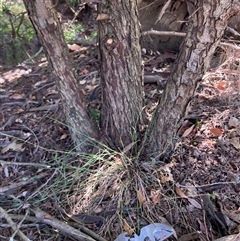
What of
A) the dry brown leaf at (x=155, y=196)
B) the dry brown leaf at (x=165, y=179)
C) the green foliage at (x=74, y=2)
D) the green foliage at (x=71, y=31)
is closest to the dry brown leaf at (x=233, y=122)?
the dry brown leaf at (x=165, y=179)

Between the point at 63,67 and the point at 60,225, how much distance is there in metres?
0.83

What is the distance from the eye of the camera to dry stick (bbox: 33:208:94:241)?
168cm

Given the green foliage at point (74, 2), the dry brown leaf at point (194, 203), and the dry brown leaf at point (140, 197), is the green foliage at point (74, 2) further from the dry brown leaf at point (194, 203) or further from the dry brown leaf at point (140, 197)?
the dry brown leaf at point (194, 203)

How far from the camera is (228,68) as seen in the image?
2318mm

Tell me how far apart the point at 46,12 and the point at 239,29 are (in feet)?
5.13

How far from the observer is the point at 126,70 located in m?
1.84

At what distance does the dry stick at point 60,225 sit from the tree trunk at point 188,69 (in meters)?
0.61

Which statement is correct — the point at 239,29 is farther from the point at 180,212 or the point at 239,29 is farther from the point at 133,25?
the point at 180,212

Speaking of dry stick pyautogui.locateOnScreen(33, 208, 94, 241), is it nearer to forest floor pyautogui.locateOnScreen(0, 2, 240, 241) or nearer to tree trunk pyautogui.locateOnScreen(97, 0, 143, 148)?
forest floor pyautogui.locateOnScreen(0, 2, 240, 241)

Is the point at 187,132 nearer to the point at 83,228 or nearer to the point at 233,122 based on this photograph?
the point at 233,122

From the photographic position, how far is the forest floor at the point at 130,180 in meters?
1.75

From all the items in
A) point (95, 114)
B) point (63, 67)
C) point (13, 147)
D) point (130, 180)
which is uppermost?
point (63, 67)

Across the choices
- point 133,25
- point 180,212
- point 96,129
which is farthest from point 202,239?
point 133,25

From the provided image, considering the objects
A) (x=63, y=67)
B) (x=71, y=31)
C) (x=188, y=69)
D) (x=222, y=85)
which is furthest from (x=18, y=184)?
(x=71, y=31)
